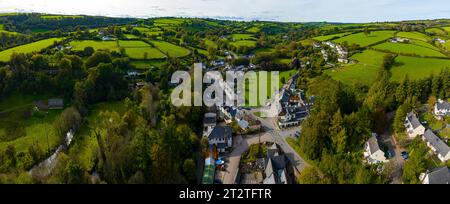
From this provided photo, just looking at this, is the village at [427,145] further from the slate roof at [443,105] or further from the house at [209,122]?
the house at [209,122]

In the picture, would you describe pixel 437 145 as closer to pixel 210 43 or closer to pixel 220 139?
pixel 220 139

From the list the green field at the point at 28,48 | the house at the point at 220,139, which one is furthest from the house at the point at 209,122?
the green field at the point at 28,48

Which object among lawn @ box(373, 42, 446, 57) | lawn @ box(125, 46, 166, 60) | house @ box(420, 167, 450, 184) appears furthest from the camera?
lawn @ box(125, 46, 166, 60)

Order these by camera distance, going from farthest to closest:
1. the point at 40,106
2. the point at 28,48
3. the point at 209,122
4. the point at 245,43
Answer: the point at 245,43 → the point at 28,48 → the point at 40,106 → the point at 209,122

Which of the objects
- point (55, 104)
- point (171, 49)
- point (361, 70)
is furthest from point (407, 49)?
point (55, 104)

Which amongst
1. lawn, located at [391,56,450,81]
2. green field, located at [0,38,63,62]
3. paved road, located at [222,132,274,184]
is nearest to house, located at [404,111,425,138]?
paved road, located at [222,132,274,184]

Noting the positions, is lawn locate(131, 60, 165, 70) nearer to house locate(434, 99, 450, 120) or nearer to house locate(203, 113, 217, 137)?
house locate(203, 113, 217, 137)
